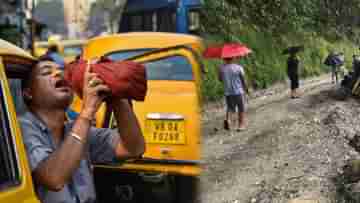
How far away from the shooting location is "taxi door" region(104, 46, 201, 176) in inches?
64.7

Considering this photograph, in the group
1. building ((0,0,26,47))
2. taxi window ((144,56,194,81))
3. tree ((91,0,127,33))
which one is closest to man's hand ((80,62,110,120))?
taxi window ((144,56,194,81))

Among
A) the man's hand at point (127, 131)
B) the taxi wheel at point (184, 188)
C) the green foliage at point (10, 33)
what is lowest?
the green foliage at point (10, 33)

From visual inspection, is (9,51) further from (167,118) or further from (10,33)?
(10,33)

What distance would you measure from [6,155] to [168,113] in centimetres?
66

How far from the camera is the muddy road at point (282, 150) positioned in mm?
1161

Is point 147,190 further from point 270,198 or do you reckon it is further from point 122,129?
point 270,198

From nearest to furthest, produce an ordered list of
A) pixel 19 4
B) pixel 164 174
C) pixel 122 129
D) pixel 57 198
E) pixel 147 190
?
pixel 57 198 → pixel 122 129 → pixel 164 174 → pixel 147 190 → pixel 19 4

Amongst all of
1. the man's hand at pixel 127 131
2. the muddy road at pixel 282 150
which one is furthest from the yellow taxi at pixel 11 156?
the muddy road at pixel 282 150

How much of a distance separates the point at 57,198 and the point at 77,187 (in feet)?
0.29

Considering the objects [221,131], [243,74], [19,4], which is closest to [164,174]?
[221,131]

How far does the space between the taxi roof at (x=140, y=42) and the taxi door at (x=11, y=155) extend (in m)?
0.43

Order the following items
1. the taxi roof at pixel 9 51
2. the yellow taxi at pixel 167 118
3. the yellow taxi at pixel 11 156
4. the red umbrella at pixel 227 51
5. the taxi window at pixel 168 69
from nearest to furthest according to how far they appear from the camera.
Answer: the red umbrella at pixel 227 51
the yellow taxi at pixel 11 156
the taxi roof at pixel 9 51
the yellow taxi at pixel 167 118
the taxi window at pixel 168 69

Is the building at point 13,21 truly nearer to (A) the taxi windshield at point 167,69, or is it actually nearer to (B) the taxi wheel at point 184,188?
(A) the taxi windshield at point 167,69

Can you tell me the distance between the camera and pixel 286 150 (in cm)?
121
